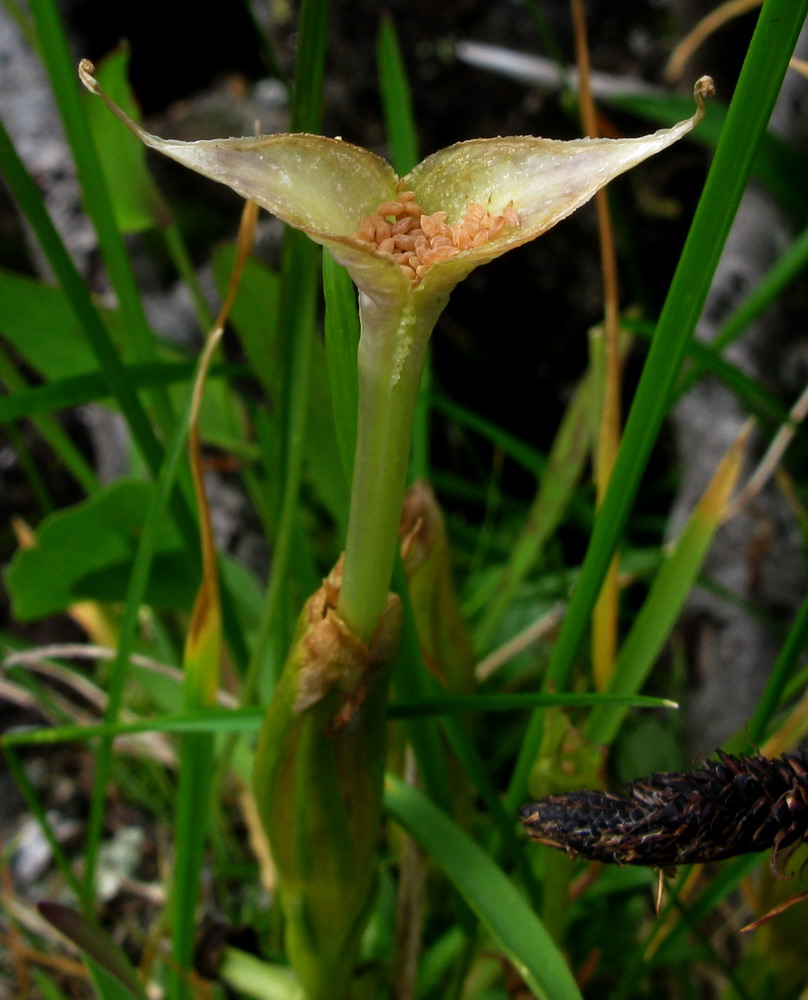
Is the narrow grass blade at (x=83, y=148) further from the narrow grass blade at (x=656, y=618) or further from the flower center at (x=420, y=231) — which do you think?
the narrow grass blade at (x=656, y=618)

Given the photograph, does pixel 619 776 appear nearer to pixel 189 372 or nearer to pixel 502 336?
pixel 189 372

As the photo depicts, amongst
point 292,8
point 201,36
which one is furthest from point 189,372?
point 201,36

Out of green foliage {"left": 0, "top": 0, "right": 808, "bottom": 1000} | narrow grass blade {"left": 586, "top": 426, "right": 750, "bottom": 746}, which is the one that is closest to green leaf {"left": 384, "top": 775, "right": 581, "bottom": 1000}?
green foliage {"left": 0, "top": 0, "right": 808, "bottom": 1000}

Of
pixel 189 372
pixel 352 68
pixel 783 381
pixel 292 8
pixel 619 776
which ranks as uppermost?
pixel 292 8

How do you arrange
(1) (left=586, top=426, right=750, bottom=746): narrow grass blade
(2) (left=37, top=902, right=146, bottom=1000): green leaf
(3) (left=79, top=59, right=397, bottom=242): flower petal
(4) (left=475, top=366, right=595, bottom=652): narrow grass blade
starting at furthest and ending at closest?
(4) (left=475, top=366, right=595, bottom=652): narrow grass blade < (1) (left=586, top=426, right=750, bottom=746): narrow grass blade < (2) (left=37, top=902, right=146, bottom=1000): green leaf < (3) (left=79, top=59, right=397, bottom=242): flower petal

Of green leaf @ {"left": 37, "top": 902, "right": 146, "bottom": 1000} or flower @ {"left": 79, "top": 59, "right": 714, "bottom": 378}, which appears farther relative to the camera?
green leaf @ {"left": 37, "top": 902, "right": 146, "bottom": 1000}

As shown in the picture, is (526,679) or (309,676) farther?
(526,679)

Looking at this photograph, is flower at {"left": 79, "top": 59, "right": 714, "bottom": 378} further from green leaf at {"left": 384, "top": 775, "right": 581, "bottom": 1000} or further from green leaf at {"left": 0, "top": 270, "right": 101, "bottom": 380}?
green leaf at {"left": 0, "top": 270, "right": 101, "bottom": 380}

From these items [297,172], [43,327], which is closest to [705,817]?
[297,172]
